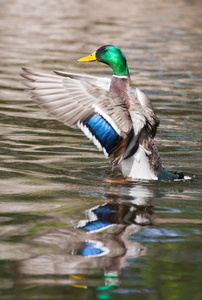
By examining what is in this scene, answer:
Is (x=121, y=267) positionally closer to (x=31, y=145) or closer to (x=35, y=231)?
(x=35, y=231)

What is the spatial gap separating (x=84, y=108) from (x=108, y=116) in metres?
0.22

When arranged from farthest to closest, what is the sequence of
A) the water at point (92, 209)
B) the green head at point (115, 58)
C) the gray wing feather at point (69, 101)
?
the green head at point (115, 58), the gray wing feather at point (69, 101), the water at point (92, 209)

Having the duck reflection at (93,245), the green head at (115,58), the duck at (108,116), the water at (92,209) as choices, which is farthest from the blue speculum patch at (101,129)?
the green head at (115,58)

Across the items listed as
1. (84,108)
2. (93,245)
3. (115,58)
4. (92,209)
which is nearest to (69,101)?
(84,108)

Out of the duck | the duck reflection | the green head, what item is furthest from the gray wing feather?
the duck reflection

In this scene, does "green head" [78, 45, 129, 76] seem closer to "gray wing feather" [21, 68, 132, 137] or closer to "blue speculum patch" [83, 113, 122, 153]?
"gray wing feather" [21, 68, 132, 137]

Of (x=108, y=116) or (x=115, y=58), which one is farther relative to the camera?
(x=115, y=58)

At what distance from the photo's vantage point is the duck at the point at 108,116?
5.83 meters

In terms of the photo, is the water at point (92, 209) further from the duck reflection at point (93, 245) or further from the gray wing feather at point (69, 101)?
the gray wing feather at point (69, 101)

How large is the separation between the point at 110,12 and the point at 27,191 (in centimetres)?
1933

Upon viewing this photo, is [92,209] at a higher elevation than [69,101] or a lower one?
lower

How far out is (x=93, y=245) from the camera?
428 cm

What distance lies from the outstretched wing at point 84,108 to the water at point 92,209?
48cm

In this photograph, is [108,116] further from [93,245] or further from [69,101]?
[93,245]
